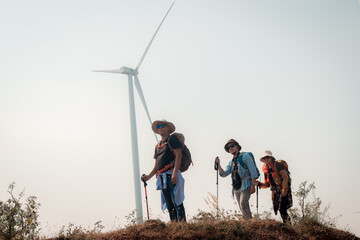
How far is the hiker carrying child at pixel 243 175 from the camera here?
8.79m

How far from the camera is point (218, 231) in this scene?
7.45m

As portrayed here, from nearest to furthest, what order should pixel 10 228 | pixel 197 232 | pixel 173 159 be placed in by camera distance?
pixel 197 232, pixel 10 228, pixel 173 159

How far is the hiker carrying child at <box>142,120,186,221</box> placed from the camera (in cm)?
830

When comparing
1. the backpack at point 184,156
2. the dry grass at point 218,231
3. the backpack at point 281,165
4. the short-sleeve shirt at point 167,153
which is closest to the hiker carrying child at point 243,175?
the backpack at point 281,165

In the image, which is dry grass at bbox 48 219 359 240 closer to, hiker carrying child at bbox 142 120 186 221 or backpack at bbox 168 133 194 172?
hiker carrying child at bbox 142 120 186 221

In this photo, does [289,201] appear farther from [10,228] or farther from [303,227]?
[10,228]

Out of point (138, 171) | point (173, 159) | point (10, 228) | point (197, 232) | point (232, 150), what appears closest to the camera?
point (197, 232)

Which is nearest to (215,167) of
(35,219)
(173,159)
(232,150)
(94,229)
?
(232,150)

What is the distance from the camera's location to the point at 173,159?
27.9 ft

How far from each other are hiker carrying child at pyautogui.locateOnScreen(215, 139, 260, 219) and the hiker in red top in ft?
0.86

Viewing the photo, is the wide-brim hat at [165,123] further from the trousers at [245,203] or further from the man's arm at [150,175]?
the trousers at [245,203]

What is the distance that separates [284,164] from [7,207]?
5.72 meters

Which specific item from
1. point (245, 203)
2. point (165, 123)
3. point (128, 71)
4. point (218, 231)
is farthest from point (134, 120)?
point (218, 231)

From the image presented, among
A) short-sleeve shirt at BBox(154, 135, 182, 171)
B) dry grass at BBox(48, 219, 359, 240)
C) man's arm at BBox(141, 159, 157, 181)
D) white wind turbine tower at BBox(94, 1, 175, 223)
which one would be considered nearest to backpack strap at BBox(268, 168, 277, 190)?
dry grass at BBox(48, 219, 359, 240)
